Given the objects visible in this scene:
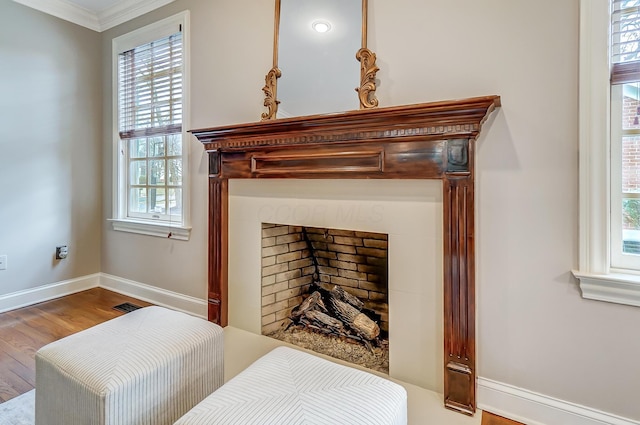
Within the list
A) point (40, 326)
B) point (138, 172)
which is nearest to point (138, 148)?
point (138, 172)

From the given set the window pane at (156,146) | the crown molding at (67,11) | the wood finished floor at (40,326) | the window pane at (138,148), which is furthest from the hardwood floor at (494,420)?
the crown molding at (67,11)

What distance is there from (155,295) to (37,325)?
0.83m

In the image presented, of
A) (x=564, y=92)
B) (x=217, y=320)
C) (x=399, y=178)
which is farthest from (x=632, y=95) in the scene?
(x=217, y=320)

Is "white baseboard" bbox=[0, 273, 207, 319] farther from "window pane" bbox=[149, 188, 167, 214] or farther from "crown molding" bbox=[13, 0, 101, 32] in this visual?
"crown molding" bbox=[13, 0, 101, 32]

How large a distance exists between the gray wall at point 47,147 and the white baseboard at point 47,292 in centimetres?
5

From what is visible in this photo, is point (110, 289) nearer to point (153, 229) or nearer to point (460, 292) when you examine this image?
point (153, 229)

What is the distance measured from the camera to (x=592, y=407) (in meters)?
1.44

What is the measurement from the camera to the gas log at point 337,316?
220 centimetres

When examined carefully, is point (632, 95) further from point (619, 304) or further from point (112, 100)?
point (112, 100)

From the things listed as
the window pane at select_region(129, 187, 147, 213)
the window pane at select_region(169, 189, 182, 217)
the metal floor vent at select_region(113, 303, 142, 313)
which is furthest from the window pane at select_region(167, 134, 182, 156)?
the metal floor vent at select_region(113, 303, 142, 313)

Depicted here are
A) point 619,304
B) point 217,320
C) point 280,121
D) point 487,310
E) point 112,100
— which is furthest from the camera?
point 112,100

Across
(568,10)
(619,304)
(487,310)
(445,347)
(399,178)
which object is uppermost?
(568,10)

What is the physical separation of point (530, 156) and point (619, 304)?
0.70 meters

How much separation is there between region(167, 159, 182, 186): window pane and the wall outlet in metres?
1.27
